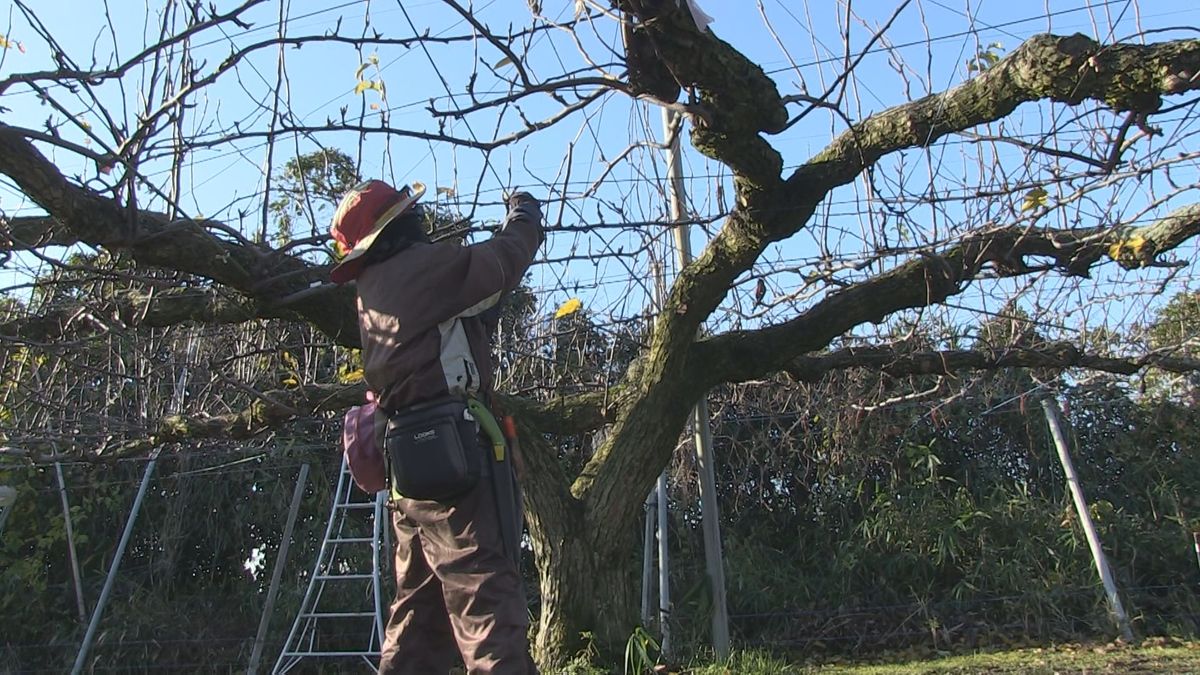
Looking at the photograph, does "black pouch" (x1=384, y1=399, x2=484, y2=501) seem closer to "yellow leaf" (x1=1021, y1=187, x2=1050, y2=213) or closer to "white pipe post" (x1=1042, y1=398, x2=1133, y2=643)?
"yellow leaf" (x1=1021, y1=187, x2=1050, y2=213)

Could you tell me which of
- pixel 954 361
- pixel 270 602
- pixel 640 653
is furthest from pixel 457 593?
pixel 270 602

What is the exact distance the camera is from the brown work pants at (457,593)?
270cm

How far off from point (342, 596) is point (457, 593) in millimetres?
5567

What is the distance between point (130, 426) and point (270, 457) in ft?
10.0

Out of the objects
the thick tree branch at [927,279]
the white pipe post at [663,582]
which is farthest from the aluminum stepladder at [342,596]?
the thick tree branch at [927,279]

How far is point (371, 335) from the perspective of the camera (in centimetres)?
300

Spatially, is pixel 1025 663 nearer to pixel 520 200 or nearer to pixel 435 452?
pixel 520 200

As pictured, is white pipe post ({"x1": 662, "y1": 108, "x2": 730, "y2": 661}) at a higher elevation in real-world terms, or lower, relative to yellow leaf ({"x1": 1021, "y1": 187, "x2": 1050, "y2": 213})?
lower

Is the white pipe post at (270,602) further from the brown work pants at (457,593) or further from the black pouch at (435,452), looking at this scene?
the black pouch at (435,452)

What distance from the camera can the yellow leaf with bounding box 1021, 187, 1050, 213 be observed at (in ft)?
10.9

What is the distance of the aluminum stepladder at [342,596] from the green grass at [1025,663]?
286 centimetres

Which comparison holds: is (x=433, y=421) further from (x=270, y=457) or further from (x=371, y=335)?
(x=270, y=457)

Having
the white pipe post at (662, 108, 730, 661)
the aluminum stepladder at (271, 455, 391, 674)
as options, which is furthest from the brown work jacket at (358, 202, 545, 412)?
the aluminum stepladder at (271, 455, 391, 674)

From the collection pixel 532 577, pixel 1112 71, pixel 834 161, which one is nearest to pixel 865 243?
pixel 834 161
